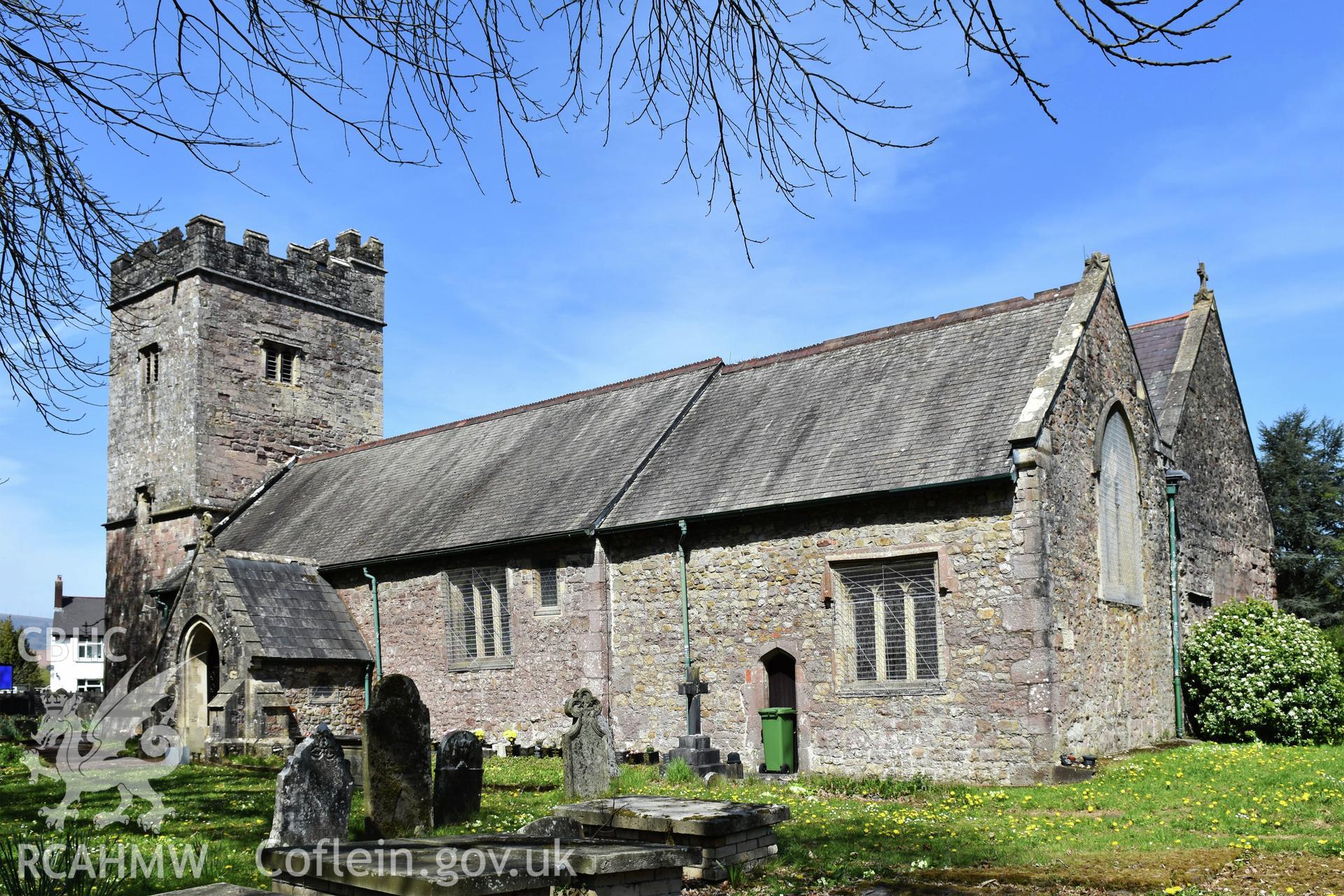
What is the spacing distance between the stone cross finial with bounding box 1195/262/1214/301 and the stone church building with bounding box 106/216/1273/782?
44cm

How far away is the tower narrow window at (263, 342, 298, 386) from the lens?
3281cm

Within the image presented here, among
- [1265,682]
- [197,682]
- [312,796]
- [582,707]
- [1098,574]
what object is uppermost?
[1098,574]

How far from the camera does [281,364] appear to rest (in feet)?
109

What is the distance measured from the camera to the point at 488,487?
80.8ft

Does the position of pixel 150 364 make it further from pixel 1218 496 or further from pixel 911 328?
pixel 1218 496

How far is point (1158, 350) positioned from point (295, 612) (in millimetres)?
19013

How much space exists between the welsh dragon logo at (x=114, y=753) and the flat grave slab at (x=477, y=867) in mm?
5259

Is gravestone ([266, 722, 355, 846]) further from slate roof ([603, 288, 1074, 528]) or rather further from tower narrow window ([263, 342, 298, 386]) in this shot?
tower narrow window ([263, 342, 298, 386])

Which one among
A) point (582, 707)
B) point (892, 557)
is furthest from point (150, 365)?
point (892, 557)

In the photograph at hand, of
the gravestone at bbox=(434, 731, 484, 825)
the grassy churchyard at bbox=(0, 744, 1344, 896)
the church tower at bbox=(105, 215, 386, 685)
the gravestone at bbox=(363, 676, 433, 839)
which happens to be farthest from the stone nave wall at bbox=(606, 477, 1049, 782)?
the church tower at bbox=(105, 215, 386, 685)

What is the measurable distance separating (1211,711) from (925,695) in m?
6.78

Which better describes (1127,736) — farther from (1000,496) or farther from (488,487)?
(488,487)

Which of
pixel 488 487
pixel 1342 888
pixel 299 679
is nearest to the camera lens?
pixel 1342 888

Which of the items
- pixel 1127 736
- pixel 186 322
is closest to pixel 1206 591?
pixel 1127 736
